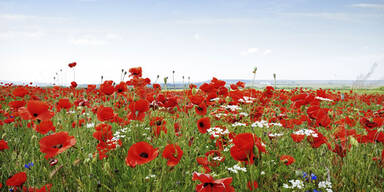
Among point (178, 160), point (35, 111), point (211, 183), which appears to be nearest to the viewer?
point (211, 183)

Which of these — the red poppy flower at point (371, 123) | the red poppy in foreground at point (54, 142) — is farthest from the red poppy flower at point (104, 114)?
the red poppy flower at point (371, 123)

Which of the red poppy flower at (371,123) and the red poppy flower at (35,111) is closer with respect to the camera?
the red poppy flower at (35,111)

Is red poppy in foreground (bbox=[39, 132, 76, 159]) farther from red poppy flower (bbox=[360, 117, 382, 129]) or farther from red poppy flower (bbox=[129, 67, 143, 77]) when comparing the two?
red poppy flower (bbox=[360, 117, 382, 129])

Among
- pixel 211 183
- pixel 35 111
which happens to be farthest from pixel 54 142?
pixel 211 183

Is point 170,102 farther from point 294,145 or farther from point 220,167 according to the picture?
point 294,145

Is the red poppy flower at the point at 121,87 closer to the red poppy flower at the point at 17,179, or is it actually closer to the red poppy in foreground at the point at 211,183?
the red poppy flower at the point at 17,179

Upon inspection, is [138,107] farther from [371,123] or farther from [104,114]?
[371,123]

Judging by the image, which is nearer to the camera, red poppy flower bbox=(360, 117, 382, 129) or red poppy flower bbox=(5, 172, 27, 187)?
red poppy flower bbox=(5, 172, 27, 187)

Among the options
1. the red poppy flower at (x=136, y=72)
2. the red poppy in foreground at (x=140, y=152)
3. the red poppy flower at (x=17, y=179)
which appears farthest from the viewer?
the red poppy flower at (x=136, y=72)

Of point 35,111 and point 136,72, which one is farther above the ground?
point 136,72

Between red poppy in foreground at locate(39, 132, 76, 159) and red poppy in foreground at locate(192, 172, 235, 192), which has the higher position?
red poppy in foreground at locate(39, 132, 76, 159)

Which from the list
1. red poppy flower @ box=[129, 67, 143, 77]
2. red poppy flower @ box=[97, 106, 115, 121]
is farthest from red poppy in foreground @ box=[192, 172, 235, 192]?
red poppy flower @ box=[129, 67, 143, 77]

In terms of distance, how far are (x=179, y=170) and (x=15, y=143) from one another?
8.69 feet

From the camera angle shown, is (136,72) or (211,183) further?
(136,72)
